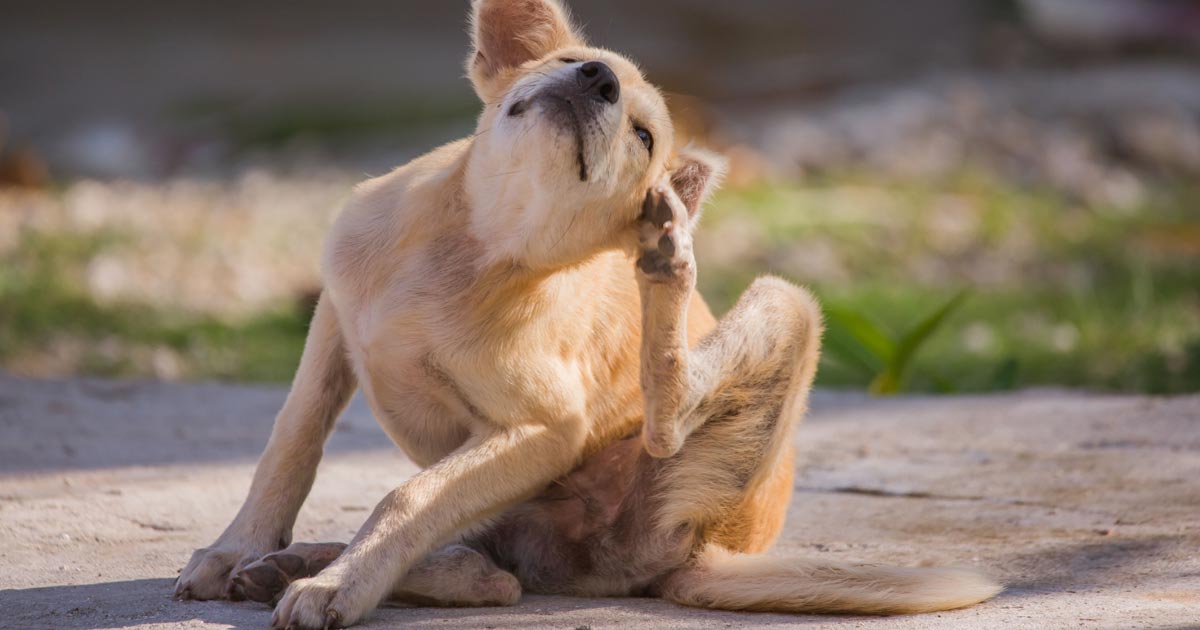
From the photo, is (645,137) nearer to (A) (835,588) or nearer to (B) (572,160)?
(B) (572,160)

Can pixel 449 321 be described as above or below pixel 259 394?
above

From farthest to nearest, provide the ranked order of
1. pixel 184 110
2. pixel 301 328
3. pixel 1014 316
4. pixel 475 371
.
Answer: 1. pixel 184 110
2. pixel 1014 316
3. pixel 301 328
4. pixel 475 371

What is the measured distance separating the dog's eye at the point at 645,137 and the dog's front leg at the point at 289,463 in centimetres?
87

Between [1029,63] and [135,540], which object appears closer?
[135,540]

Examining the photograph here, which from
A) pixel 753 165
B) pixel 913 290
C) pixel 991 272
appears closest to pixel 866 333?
pixel 913 290

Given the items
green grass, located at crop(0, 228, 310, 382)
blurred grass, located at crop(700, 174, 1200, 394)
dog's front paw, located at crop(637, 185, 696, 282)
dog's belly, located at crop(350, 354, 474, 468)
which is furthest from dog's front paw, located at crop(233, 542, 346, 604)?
blurred grass, located at crop(700, 174, 1200, 394)

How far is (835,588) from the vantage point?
2959mm

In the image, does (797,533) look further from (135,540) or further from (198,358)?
(198,358)

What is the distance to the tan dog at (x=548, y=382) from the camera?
2.96 m

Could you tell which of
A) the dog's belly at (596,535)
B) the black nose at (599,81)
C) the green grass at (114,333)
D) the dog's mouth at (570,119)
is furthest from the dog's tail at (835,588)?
the green grass at (114,333)

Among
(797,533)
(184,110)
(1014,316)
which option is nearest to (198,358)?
(797,533)

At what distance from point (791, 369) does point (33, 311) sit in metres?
4.28

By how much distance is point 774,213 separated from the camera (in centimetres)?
907

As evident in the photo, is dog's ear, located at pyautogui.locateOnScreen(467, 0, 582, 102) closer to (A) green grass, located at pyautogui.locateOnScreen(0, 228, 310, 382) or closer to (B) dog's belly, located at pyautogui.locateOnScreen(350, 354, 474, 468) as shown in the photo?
(B) dog's belly, located at pyautogui.locateOnScreen(350, 354, 474, 468)
